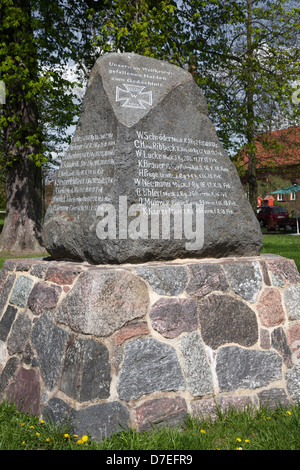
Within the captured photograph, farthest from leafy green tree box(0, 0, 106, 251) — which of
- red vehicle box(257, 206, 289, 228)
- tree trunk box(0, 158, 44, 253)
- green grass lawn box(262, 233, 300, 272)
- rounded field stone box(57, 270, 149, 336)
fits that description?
red vehicle box(257, 206, 289, 228)

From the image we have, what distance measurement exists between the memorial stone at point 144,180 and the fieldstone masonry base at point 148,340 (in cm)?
17

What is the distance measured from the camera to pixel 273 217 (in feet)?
89.7

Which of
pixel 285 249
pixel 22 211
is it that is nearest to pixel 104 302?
pixel 22 211

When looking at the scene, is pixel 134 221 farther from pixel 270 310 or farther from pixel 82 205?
pixel 270 310

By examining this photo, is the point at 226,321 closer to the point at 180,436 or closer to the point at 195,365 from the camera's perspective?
the point at 195,365

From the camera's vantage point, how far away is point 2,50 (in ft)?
34.0

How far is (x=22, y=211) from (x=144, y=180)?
891 cm

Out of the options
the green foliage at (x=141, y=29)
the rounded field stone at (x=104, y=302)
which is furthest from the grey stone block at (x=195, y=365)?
the green foliage at (x=141, y=29)

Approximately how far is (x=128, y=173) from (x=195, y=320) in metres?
1.20

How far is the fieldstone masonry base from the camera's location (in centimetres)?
325

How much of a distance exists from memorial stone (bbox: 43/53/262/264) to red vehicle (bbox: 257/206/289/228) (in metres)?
23.5

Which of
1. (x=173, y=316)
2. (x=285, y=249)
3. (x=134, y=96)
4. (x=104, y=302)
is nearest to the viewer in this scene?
(x=104, y=302)

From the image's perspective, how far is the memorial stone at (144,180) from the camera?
3.70 meters

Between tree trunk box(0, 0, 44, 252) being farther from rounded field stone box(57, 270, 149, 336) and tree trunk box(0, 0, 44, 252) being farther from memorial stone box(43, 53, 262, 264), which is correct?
rounded field stone box(57, 270, 149, 336)
